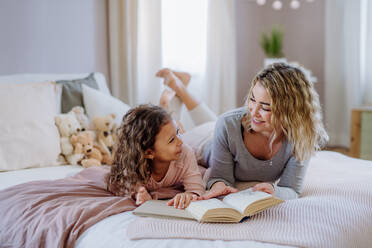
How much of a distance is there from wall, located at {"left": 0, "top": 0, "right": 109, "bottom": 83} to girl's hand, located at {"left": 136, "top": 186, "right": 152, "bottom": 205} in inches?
58.5

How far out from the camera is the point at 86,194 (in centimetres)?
145

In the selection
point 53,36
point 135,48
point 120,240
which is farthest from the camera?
point 135,48

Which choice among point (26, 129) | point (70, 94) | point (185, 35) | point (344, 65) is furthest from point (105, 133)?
point (344, 65)

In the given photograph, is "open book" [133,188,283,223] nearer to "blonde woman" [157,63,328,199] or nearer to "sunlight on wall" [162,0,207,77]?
"blonde woman" [157,63,328,199]

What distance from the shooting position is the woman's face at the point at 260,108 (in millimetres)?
1374

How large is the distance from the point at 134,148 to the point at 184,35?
237 centimetres

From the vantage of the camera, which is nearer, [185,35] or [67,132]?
[67,132]

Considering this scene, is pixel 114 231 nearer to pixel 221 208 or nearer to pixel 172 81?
pixel 221 208

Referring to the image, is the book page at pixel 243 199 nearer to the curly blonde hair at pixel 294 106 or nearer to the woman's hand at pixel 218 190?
the woman's hand at pixel 218 190

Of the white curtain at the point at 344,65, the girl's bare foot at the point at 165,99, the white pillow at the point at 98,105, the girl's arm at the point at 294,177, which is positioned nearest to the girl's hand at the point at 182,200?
the girl's arm at the point at 294,177

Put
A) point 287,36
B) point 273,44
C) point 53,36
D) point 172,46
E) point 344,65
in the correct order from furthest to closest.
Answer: point 287,36
point 344,65
point 273,44
point 172,46
point 53,36

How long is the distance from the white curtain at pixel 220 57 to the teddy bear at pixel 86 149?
6.15 feet

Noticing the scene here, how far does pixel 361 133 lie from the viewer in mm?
3398

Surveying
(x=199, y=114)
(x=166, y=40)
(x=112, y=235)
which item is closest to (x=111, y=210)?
(x=112, y=235)
